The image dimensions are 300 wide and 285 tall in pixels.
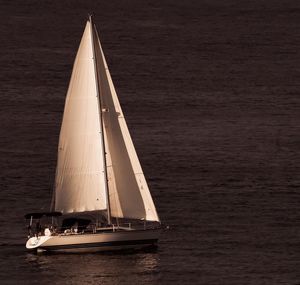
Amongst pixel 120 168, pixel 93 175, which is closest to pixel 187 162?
pixel 120 168

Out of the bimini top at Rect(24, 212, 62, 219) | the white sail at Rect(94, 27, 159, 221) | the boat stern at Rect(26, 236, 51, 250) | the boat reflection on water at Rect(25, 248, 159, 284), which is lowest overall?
the boat reflection on water at Rect(25, 248, 159, 284)

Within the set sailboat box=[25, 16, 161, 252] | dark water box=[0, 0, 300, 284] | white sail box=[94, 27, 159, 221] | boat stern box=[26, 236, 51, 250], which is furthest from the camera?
white sail box=[94, 27, 159, 221]

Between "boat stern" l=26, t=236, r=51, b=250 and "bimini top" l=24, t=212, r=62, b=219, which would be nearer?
"boat stern" l=26, t=236, r=51, b=250

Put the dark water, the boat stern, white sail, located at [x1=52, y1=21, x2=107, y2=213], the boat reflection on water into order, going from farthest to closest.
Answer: white sail, located at [x1=52, y1=21, x2=107, y2=213] → the boat stern → the dark water → the boat reflection on water

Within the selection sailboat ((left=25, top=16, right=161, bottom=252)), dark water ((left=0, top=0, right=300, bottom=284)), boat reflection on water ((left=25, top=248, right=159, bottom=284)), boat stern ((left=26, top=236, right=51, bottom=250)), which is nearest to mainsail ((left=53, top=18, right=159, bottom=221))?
sailboat ((left=25, top=16, right=161, bottom=252))

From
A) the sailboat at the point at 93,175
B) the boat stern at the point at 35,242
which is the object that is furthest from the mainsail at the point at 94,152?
the boat stern at the point at 35,242

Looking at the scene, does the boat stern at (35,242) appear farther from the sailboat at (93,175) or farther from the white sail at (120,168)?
the white sail at (120,168)

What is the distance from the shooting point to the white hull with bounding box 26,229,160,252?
9994 cm

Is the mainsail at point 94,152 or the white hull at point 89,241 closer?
the white hull at point 89,241

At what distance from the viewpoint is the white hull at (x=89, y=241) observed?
3935 inches

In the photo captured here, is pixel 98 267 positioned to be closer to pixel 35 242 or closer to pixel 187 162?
pixel 35 242

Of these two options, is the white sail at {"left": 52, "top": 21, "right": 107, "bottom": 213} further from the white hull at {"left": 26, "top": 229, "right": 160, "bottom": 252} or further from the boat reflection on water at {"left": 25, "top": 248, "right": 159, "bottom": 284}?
the boat reflection on water at {"left": 25, "top": 248, "right": 159, "bottom": 284}

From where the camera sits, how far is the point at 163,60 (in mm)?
198375

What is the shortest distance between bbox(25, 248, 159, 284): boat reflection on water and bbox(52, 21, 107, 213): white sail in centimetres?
365
